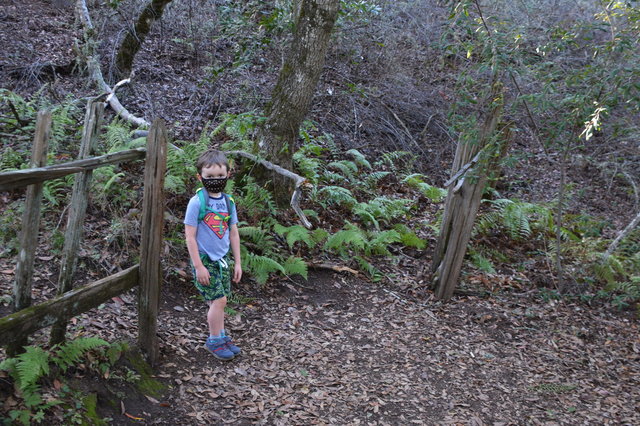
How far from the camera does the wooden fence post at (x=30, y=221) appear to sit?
2799 mm

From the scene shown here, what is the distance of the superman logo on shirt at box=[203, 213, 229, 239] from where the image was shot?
4.04 meters

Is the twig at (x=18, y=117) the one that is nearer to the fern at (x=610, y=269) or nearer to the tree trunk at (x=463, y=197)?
the tree trunk at (x=463, y=197)

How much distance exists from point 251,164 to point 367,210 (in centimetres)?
191

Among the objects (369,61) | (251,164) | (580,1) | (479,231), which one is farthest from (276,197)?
(580,1)

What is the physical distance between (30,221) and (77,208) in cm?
39

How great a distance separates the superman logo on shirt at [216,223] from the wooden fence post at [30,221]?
53.3 inches

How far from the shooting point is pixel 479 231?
25.4 ft

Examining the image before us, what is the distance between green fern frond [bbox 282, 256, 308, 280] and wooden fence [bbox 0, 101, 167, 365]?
2.13 meters

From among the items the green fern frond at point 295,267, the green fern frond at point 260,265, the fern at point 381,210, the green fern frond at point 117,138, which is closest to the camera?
the green fern frond at point 260,265

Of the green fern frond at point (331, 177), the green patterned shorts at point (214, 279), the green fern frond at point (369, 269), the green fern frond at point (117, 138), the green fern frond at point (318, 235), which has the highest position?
the green fern frond at point (117, 138)

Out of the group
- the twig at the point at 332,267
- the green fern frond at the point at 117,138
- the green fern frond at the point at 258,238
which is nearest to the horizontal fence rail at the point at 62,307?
the green fern frond at the point at 258,238

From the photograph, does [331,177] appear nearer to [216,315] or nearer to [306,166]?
[306,166]

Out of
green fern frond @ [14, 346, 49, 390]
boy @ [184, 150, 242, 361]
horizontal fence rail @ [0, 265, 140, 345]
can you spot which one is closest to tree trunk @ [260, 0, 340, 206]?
boy @ [184, 150, 242, 361]

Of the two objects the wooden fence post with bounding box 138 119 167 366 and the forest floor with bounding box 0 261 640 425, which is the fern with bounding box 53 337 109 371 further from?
the wooden fence post with bounding box 138 119 167 366
